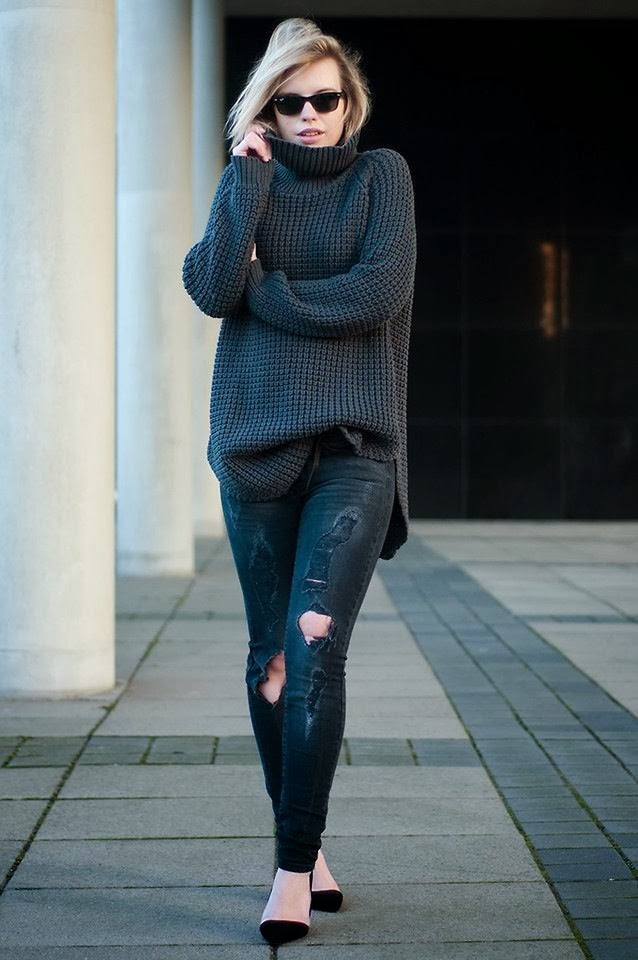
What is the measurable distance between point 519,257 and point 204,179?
19.3ft

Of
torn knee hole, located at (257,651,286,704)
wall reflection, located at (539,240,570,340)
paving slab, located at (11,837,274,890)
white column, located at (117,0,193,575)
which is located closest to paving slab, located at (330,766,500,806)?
paving slab, located at (11,837,274,890)

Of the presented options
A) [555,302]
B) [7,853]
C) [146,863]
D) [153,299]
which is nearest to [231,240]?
[146,863]

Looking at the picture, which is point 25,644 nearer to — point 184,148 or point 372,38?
point 184,148

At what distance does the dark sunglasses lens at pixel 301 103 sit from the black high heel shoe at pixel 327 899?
1.69 m

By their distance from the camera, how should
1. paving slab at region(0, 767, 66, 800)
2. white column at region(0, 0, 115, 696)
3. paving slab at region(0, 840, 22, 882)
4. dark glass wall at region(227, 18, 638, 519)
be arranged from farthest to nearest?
dark glass wall at region(227, 18, 638, 519) < white column at region(0, 0, 115, 696) < paving slab at region(0, 767, 66, 800) < paving slab at region(0, 840, 22, 882)

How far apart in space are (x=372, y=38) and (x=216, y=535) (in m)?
8.19

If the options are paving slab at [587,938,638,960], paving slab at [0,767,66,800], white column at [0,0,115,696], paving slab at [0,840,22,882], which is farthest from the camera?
white column at [0,0,115,696]

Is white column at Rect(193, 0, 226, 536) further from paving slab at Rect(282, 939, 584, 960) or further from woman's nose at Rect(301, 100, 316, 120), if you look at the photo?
paving slab at Rect(282, 939, 584, 960)

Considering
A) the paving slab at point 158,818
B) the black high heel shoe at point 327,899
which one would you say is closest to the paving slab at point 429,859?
the black high heel shoe at point 327,899

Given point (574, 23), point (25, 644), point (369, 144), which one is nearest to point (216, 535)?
point (369, 144)

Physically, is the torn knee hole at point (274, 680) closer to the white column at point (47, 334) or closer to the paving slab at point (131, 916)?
the paving slab at point (131, 916)

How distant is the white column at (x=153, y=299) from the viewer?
12.2 metres

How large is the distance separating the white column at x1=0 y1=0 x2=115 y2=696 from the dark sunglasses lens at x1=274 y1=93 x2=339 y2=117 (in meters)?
2.93

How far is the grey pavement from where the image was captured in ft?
11.3
